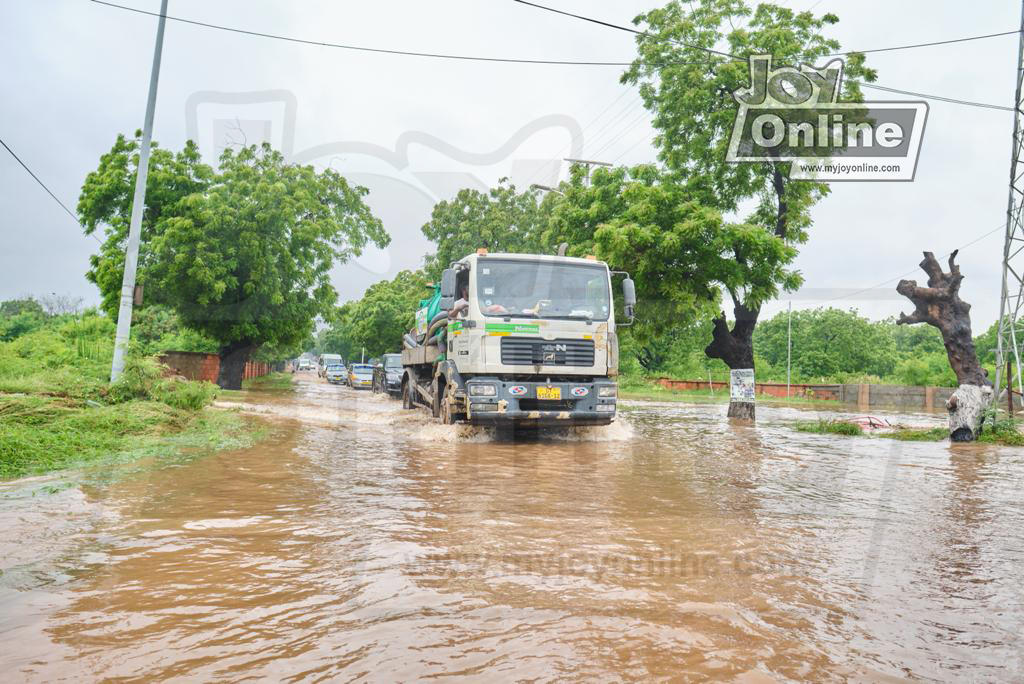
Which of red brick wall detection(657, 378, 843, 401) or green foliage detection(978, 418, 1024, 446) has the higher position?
red brick wall detection(657, 378, 843, 401)

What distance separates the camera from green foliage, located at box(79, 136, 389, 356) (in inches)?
915

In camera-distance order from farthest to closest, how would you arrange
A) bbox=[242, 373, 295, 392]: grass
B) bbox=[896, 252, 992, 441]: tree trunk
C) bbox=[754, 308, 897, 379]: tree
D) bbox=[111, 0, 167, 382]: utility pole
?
1. bbox=[754, 308, 897, 379]: tree
2. bbox=[242, 373, 295, 392]: grass
3. bbox=[896, 252, 992, 441]: tree trunk
4. bbox=[111, 0, 167, 382]: utility pole

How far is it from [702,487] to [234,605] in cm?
546

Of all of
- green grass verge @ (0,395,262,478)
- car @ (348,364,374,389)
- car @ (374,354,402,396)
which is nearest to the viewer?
green grass verge @ (0,395,262,478)

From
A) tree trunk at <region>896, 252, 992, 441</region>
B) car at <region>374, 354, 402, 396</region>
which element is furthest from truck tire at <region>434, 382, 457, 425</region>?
car at <region>374, 354, 402, 396</region>

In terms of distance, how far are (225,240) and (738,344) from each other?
1757 centimetres

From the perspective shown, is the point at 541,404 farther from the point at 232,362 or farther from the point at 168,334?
the point at 168,334

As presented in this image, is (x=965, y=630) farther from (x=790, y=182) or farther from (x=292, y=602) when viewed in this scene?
(x=790, y=182)

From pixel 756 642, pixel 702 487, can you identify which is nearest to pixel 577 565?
pixel 756 642

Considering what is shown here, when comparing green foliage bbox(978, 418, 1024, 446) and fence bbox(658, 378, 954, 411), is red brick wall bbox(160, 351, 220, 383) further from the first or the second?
fence bbox(658, 378, 954, 411)

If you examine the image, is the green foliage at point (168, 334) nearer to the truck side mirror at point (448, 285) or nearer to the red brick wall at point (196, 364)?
the red brick wall at point (196, 364)

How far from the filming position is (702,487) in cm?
761

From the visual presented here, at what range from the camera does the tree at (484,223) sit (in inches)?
1382

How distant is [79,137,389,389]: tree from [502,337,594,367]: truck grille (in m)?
15.3
